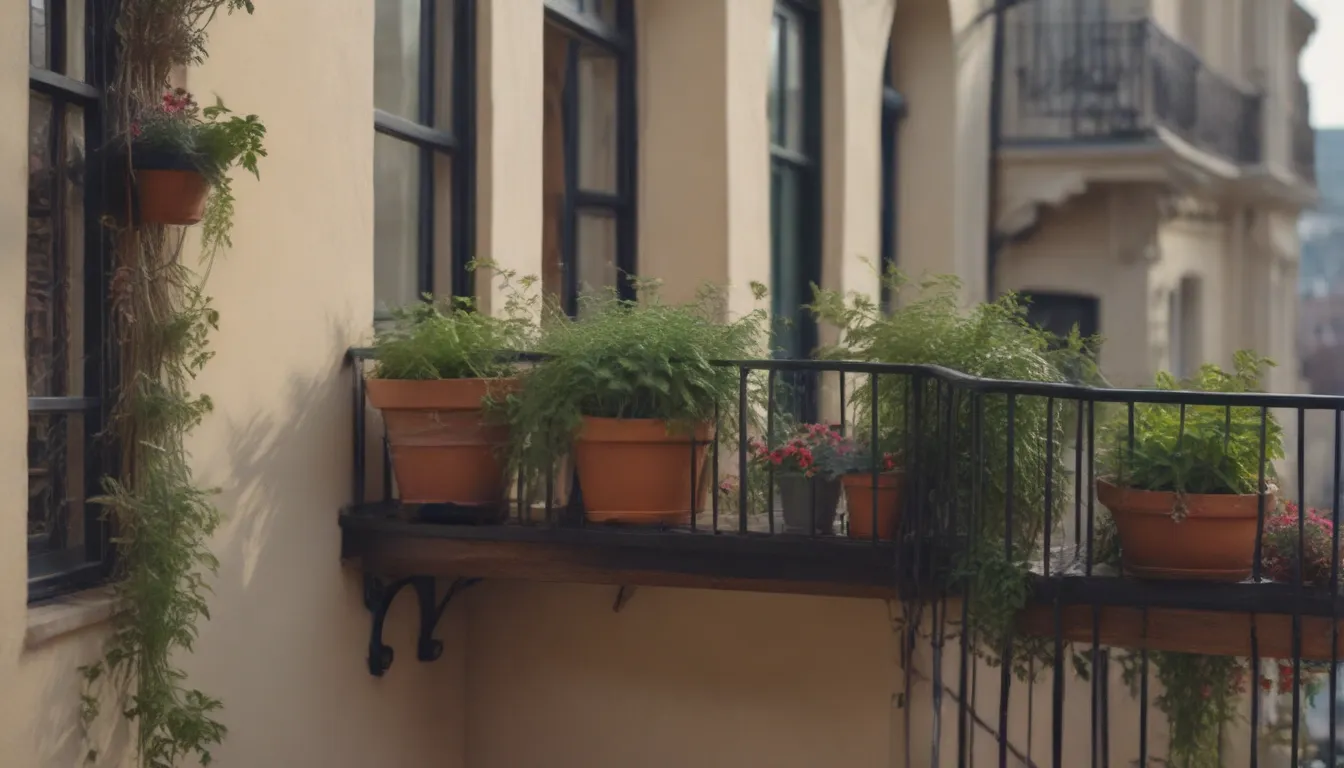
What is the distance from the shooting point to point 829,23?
9.81 m

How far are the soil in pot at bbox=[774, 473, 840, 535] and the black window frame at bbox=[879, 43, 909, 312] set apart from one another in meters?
6.49

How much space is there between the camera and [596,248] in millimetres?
7594

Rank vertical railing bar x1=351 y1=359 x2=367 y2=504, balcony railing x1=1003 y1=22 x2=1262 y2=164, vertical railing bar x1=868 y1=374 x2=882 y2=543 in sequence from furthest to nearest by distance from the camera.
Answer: balcony railing x1=1003 y1=22 x2=1262 y2=164 → vertical railing bar x1=351 y1=359 x2=367 y2=504 → vertical railing bar x1=868 y1=374 x2=882 y2=543

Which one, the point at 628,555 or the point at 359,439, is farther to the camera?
the point at 359,439

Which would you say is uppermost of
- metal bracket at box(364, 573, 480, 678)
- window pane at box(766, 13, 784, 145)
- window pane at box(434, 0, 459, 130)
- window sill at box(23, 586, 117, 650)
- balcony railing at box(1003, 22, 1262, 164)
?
balcony railing at box(1003, 22, 1262, 164)

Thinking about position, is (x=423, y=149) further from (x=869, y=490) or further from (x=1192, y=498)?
(x=1192, y=498)

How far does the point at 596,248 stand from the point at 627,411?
2595mm

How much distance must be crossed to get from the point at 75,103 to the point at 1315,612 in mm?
3555

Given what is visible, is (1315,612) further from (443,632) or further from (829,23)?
(829,23)

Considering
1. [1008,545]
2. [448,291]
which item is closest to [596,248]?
[448,291]

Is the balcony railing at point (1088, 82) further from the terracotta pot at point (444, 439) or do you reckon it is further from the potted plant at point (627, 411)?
the terracotta pot at point (444, 439)

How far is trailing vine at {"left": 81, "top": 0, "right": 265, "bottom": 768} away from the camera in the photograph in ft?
13.8

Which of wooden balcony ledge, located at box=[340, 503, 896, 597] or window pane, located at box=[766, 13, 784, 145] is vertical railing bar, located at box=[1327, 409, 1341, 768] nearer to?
wooden balcony ledge, located at box=[340, 503, 896, 597]

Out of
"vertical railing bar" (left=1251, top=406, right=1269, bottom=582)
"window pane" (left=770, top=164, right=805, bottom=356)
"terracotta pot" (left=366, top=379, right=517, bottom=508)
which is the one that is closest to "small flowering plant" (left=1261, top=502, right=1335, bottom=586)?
"vertical railing bar" (left=1251, top=406, right=1269, bottom=582)
